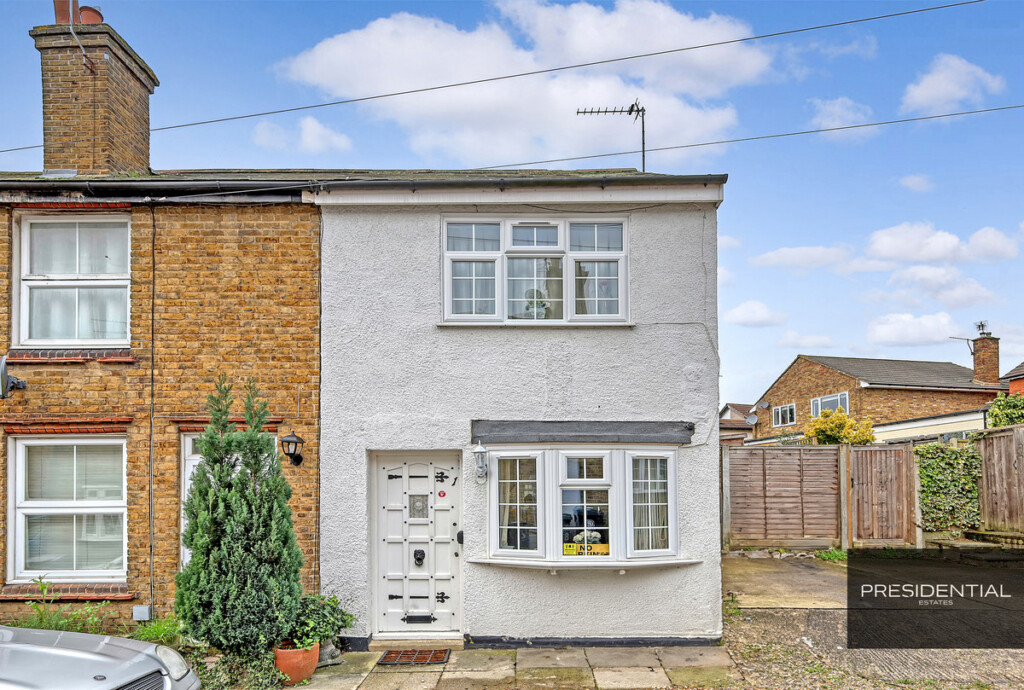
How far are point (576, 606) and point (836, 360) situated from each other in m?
26.6

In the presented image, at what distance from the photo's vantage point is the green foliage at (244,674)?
7.17 metres

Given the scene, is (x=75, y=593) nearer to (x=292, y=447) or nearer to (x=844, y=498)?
(x=292, y=447)

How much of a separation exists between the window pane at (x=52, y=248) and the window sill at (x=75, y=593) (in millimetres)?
3563

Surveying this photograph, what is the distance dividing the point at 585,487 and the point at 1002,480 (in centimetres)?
1001

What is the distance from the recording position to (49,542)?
887cm

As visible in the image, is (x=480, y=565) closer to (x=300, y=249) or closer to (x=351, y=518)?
(x=351, y=518)

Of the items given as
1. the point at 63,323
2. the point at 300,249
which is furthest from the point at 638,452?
the point at 63,323

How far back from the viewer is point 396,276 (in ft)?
29.3

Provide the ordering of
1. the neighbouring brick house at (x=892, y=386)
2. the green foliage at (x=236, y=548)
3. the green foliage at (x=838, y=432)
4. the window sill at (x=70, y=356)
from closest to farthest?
the green foliage at (x=236, y=548)
the window sill at (x=70, y=356)
the green foliage at (x=838, y=432)
the neighbouring brick house at (x=892, y=386)

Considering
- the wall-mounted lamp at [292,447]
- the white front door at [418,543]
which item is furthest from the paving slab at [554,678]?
the wall-mounted lamp at [292,447]

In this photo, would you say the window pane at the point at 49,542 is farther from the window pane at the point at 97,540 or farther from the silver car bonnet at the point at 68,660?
the silver car bonnet at the point at 68,660

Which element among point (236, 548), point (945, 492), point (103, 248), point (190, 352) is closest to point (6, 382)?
point (103, 248)

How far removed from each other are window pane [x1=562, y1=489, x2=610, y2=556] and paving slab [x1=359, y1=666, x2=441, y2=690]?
6.21 ft

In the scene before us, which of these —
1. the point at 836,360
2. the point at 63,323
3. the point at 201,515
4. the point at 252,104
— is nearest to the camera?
the point at 201,515
